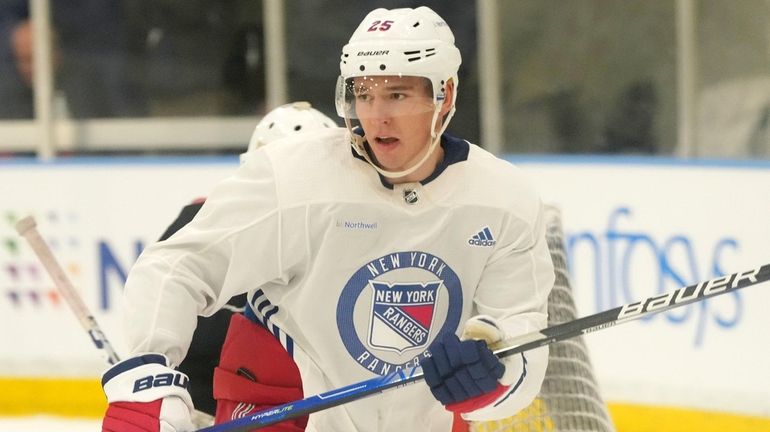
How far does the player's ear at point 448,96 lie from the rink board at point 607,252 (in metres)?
1.63

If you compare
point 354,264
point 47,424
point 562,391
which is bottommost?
point 47,424

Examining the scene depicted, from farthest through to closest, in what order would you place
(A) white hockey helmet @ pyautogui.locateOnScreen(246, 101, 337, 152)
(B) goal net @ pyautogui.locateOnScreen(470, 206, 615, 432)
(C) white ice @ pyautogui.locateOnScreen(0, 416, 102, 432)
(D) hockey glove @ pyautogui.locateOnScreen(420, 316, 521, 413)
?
(C) white ice @ pyautogui.locateOnScreen(0, 416, 102, 432) → (A) white hockey helmet @ pyautogui.locateOnScreen(246, 101, 337, 152) → (B) goal net @ pyautogui.locateOnScreen(470, 206, 615, 432) → (D) hockey glove @ pyautogui.locateOnScreen(420, 316, 521, 413)

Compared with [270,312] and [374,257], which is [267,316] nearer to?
[270,312]

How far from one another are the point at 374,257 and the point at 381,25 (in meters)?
0.36

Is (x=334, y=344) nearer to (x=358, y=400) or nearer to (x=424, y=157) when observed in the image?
(x=358, y=400)

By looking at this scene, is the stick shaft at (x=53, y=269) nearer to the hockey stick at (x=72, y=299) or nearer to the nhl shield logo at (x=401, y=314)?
the hockey stick at (x=72, y=299)

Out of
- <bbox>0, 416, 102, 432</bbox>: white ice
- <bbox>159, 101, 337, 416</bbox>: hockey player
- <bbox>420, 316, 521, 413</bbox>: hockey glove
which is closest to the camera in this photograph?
<bbox>420, 316, 521, 413</bbox>: hockey glove

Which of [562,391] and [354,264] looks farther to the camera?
[562,391]

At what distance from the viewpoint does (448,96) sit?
2234 millimetres

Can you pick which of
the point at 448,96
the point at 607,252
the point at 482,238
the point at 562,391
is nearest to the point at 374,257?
the point at 482,238

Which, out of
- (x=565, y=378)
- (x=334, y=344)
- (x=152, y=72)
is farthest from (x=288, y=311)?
(x=152, y=72)

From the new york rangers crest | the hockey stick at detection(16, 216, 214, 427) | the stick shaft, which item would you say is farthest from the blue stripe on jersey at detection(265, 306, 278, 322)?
the stick shaft

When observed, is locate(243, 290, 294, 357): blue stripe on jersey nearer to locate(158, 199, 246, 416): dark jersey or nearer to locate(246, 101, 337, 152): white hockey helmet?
locate(158, 199, 246, 416): dark jersey

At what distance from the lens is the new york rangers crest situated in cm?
217
